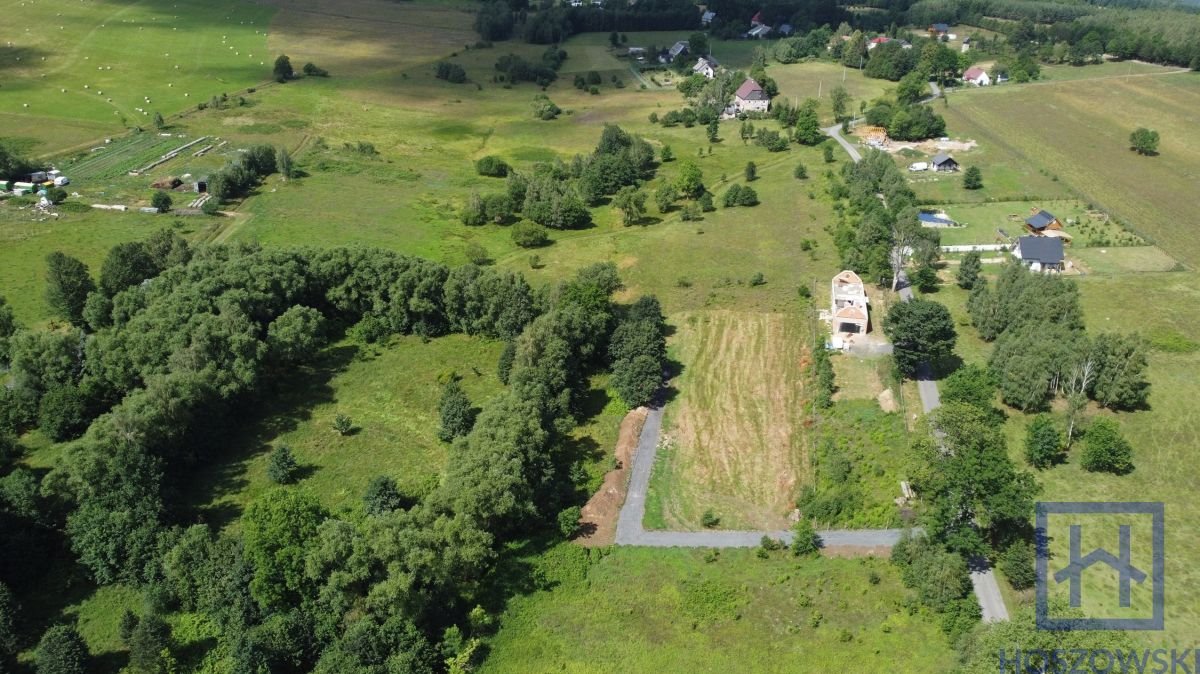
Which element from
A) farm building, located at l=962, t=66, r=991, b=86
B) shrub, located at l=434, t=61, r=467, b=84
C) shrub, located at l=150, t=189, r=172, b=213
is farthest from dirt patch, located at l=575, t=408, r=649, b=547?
farm building, located at l=962, t=66, r=991, b=86

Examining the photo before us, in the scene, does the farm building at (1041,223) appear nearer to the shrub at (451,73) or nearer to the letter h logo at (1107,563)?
the letter h logo at (1107,563)

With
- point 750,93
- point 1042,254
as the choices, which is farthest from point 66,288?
point 750,93

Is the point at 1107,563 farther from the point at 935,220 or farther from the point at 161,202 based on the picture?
the point at 161,202

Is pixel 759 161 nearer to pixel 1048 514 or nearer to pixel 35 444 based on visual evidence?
pixel 1048 514

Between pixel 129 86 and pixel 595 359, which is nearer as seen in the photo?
pixel 595 359

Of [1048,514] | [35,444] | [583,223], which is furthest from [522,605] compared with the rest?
[583,223]

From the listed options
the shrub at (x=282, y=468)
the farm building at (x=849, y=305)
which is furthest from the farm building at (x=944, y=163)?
the shrub at (x=282, y=468)
